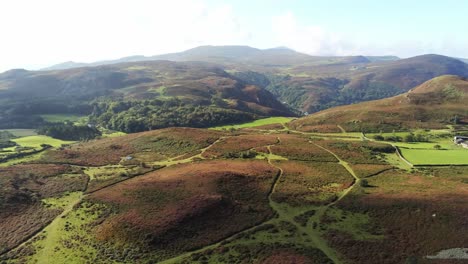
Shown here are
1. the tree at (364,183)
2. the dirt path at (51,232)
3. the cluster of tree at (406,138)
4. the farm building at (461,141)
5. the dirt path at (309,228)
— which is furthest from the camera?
the cluster of tree at (406,138)

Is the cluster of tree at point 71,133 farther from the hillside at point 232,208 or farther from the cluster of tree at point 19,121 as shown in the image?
the cluster of tree at point 19,121

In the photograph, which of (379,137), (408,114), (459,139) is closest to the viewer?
(459,139)

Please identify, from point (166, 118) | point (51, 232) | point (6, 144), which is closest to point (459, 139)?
point (51, 232)

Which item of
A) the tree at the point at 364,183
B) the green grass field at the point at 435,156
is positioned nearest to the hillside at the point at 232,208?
the tree at the point at 364,183

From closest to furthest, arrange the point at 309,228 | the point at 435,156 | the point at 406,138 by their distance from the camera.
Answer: the point at 309,228, the point at 435,156, the point at 406,138

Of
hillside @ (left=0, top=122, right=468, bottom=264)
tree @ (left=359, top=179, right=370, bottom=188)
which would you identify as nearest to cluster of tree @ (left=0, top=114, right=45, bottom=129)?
hillside @ (left=0, top=122, right=468, bottom=264)

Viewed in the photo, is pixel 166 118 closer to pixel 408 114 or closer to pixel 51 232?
pixel 408 114

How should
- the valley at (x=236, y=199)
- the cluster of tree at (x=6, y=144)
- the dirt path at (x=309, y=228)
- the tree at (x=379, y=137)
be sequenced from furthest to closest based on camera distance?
the tree at (x=379, y=137), the cluster of tree at (x=6, y=144), the valley at (x=236, y=199), the dirt path at (x=309, y=228)

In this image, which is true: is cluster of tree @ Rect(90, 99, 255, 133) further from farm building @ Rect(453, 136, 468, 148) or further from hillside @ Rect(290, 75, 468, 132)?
farm building @ Rect(453, 136, 468, 148)

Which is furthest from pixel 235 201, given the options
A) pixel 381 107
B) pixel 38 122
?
pixel 38 122
